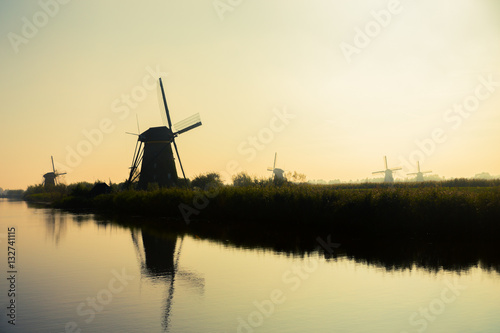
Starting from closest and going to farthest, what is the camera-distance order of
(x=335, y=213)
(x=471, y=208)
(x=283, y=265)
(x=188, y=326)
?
1. (x=188, y=326)
2. (x=283, y=265)
3. (x=471, y=208)
4. (x=335, y=213)

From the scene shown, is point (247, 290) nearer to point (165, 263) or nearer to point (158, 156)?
point (165, 263)

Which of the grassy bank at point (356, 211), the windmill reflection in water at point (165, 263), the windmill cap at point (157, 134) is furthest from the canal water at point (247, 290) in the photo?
the windmill cap at point (157, 134)

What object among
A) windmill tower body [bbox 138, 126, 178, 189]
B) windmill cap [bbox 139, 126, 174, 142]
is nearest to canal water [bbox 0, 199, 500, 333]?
windmill tower body [bbox 138, 126, 178, 189]

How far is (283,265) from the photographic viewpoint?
747 inches

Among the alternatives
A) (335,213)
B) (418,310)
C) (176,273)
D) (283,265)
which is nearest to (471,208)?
(335,213)

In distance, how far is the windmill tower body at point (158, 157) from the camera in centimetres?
5569

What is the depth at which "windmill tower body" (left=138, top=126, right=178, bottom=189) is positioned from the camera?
55.7m

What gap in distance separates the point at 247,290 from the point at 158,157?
42.3 metres

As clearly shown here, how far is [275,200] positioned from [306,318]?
22254 mm

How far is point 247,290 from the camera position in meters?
14.9

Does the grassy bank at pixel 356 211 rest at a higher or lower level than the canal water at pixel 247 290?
higher

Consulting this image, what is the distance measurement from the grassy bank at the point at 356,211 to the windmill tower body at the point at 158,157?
1352 centimetres

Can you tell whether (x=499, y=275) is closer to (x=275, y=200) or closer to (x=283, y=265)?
(x=283, y=265)

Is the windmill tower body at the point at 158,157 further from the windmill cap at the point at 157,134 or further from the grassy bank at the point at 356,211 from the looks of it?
the grassy bank at the point at 356,211
